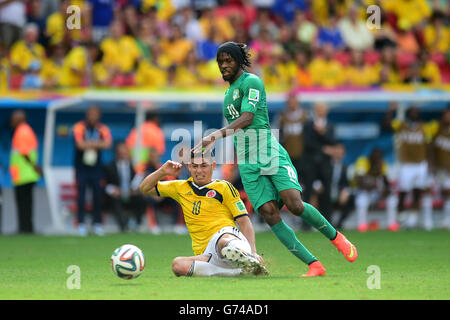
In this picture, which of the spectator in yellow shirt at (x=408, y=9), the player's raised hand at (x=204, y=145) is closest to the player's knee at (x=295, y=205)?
the player's raised hand at (x=204, y=145)

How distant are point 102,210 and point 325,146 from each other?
4.48m

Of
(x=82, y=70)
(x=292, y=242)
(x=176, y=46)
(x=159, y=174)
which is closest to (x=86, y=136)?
(x=82, y=70)

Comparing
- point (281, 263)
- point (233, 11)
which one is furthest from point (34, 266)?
point (233, 11)

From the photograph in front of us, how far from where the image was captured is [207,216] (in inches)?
337

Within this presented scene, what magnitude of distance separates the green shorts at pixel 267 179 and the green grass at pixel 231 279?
0.77 meters

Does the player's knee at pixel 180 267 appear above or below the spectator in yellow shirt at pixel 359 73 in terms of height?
below

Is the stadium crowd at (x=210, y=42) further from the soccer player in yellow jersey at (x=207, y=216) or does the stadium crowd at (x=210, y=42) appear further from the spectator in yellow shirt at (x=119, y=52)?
the soccer player in yellow jersey at (x=207, y=216)

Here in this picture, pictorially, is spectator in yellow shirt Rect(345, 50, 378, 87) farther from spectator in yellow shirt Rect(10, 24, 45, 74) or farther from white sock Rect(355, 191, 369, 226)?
spectator in yellow shirt Rect(10, 24, 45, 74)

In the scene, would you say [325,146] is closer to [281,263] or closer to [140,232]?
[140,232]

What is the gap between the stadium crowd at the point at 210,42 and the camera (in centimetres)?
1762

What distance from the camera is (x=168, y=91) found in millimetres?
17234

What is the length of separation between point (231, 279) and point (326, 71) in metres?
11.2

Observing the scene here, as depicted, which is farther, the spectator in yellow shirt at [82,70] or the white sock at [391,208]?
the white sock at [391,208]

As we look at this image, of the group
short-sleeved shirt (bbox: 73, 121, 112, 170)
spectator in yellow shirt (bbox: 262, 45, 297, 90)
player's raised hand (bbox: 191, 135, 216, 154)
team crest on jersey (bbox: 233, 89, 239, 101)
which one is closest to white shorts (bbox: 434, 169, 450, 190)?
spectator in yellow shirt (bbox: 262, 45, 297, 90)
